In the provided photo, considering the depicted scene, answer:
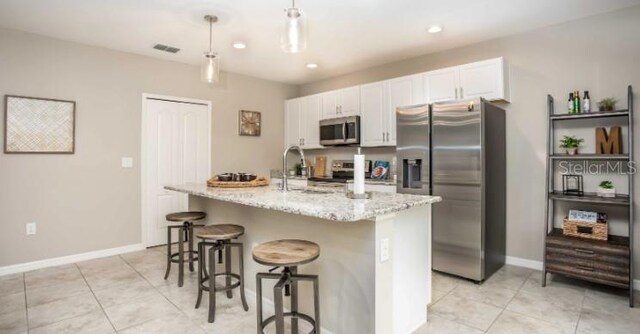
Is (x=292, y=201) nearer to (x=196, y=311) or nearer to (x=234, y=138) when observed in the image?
(x=196, y=311)

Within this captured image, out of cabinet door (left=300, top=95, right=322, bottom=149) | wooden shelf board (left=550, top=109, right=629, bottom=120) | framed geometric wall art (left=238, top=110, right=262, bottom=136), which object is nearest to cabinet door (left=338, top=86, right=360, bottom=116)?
cabinet door (left=300, top=95, right=322, bottom=149)

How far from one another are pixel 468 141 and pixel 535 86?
1.04 m

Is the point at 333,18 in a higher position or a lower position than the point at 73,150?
higher

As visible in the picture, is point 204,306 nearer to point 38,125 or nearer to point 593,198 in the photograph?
point 38,125

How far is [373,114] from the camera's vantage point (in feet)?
15.2

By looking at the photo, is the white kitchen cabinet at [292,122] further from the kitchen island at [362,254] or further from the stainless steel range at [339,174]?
the kitchen island at [362,254]

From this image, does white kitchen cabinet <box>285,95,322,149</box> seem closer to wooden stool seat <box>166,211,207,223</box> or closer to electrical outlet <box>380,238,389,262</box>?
wooden stool seat <box>166,211,207,223</box>

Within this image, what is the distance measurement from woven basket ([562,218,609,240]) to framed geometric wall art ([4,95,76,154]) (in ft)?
16.7

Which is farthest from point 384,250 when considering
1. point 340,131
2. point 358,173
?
point 340,131

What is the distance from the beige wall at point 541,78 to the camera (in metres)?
3.06

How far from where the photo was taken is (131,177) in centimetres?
430

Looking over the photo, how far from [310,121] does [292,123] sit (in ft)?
1.41

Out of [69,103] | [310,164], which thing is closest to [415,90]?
[310,164]

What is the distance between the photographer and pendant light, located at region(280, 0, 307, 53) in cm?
224
